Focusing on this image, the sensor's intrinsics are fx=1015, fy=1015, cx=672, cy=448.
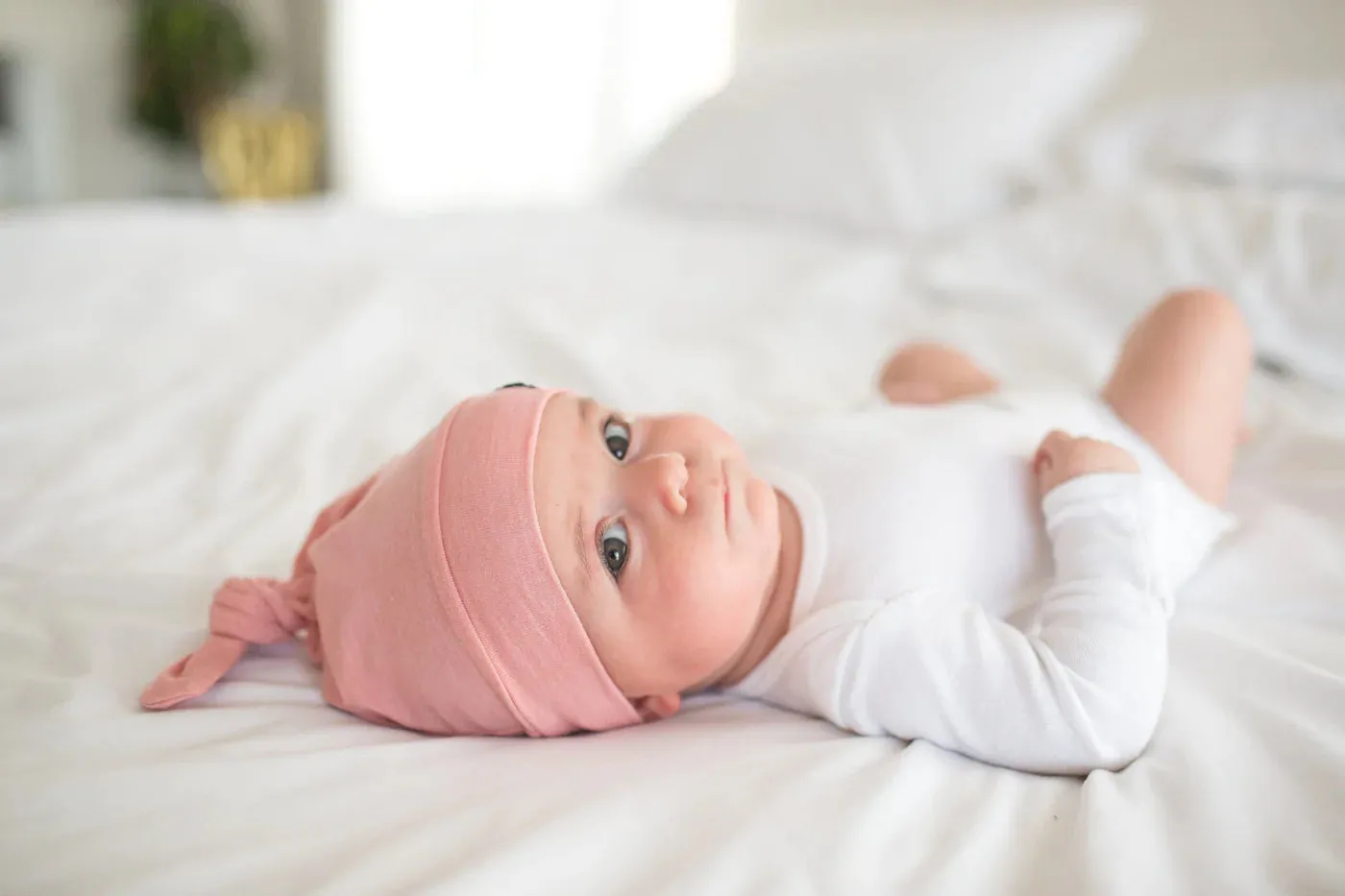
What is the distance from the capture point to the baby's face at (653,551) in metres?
0.70

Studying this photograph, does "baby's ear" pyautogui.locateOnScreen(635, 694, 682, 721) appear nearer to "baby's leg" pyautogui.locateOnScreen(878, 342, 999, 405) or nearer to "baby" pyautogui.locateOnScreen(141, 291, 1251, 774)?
"baby" pyautogui.locateOnScreen(141, 291, 1251, 774)

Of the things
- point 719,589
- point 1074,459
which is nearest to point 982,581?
point 1074,459

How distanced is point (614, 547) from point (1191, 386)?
570mm

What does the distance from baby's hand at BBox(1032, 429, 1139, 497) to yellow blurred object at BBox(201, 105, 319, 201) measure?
3265 millimetres

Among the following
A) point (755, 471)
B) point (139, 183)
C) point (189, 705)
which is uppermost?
point (139, 183)

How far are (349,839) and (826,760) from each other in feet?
0.90

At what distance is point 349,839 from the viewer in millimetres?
533

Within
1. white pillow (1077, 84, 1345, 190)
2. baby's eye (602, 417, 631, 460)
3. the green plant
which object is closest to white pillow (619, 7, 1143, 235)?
white pillow (1077, 84, 1345, 190)

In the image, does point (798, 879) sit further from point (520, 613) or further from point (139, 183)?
point (139, 183)

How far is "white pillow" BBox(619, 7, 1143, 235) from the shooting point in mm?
1767

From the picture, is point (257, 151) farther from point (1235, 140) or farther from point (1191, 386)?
point (1191, 386)

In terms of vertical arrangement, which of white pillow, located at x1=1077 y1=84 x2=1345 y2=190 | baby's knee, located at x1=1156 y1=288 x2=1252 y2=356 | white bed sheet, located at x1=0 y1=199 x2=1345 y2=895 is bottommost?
white bed sheet, located at x1=0 y1=199 x2=1345 y2=895

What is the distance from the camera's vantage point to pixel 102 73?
383 cm

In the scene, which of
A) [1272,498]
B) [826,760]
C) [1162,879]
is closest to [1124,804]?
[1162,879]
